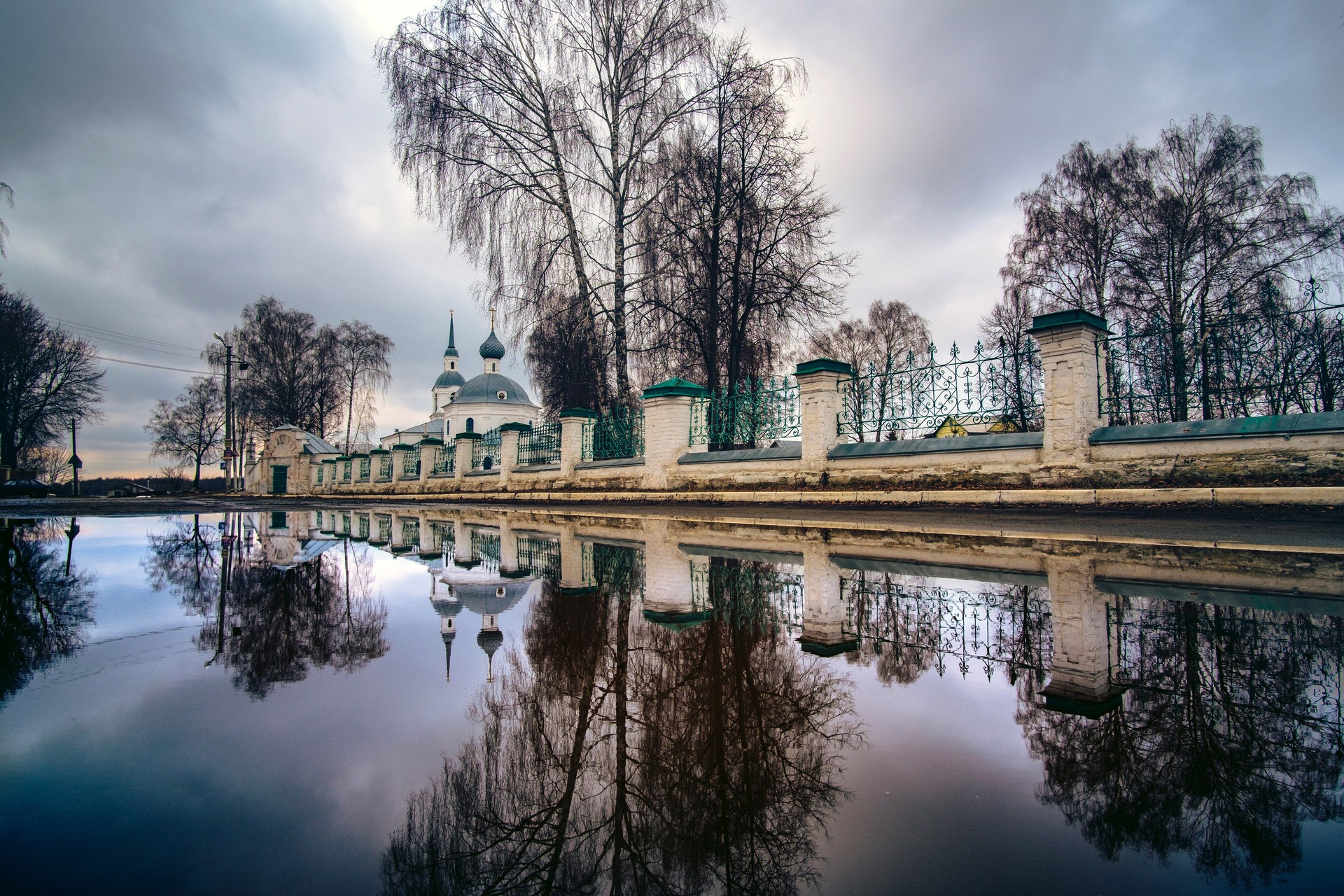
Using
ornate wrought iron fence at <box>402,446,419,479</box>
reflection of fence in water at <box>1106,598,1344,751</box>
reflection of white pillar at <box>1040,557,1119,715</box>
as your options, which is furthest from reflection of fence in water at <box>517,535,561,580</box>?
ornate wrought iron fence at <box>402,446,419,479</box>

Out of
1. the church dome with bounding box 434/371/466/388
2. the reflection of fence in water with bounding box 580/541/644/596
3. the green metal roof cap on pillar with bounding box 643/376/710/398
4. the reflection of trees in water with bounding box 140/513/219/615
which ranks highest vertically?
the church dome with bounding box 434/371/466/388

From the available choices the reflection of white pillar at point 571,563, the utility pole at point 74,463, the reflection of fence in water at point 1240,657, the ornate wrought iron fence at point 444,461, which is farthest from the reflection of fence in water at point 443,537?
the utility pole at point 74,463

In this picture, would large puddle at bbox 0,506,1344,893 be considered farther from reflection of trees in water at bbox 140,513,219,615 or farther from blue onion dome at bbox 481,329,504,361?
blue onion dome at bbox 481,329,504,361

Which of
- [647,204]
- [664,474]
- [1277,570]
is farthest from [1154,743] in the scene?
[647,204]

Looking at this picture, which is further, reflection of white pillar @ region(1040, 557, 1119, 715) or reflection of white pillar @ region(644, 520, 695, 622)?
reflection of white pillar @ region(644, 520, 695, 622)

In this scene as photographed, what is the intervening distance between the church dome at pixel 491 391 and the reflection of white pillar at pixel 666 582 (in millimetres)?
63721

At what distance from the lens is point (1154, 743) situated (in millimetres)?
1646

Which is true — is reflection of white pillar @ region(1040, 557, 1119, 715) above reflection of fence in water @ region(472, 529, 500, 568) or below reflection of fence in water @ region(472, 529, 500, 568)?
above

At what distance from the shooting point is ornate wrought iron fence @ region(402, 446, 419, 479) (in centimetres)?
2361

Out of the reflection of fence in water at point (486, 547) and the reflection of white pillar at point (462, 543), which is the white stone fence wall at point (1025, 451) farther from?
the reflection of fence in water at point (486, 547)

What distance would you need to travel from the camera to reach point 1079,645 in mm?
2506

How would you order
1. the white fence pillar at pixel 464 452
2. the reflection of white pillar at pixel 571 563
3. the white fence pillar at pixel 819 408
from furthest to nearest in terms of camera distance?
the white fence pillar at pixel 464 452 < the white fence pillar at pixel 819 408 < the reflection of white pillar at pixel 571 563

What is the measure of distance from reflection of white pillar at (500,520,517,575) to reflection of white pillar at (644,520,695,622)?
107 cm

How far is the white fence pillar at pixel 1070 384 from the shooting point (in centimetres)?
778
